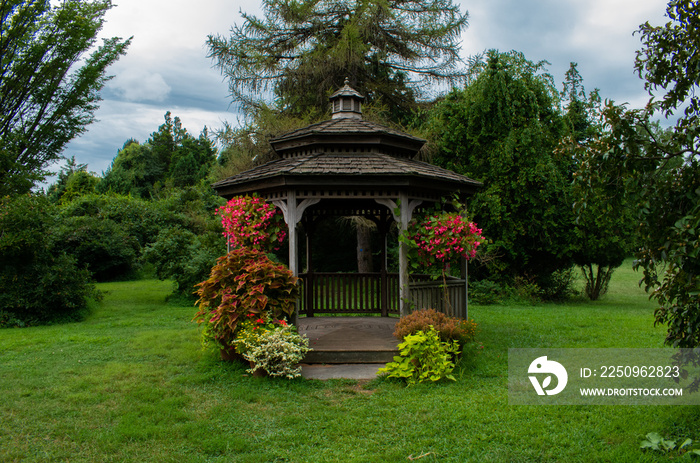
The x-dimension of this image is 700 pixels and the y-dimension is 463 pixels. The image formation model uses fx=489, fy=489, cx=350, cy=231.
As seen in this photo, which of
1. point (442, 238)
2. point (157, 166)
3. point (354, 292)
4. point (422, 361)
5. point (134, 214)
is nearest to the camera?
point (422, 361)

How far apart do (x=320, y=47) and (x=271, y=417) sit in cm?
1567

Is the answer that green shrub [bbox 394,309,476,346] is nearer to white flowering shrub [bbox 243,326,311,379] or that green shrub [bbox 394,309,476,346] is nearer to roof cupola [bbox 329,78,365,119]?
white flowering shrub [bbox 243,326,311,379]

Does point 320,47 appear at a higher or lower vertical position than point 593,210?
higher

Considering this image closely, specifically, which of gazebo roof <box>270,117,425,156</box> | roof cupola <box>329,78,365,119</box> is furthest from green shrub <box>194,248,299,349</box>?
roof cupola <box>329,78,365,119</box>

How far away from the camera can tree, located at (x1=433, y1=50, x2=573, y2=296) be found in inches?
550

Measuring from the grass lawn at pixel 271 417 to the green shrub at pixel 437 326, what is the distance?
436 millimetres

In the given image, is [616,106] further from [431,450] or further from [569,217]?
[569,217]

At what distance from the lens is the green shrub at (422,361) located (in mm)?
5809

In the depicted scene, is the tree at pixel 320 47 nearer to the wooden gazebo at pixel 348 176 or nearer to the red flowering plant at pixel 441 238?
the wooden gazebo at pixel 348 176

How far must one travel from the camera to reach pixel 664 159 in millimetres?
3750

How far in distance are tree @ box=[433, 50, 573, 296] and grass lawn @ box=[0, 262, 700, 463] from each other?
288 inches

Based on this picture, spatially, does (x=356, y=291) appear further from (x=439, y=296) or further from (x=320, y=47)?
(x=320, y=47)

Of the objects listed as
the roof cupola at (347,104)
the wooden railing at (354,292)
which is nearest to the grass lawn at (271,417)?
the wooden railing at (354,292)

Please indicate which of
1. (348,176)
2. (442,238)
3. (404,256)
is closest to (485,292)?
(404,256)
